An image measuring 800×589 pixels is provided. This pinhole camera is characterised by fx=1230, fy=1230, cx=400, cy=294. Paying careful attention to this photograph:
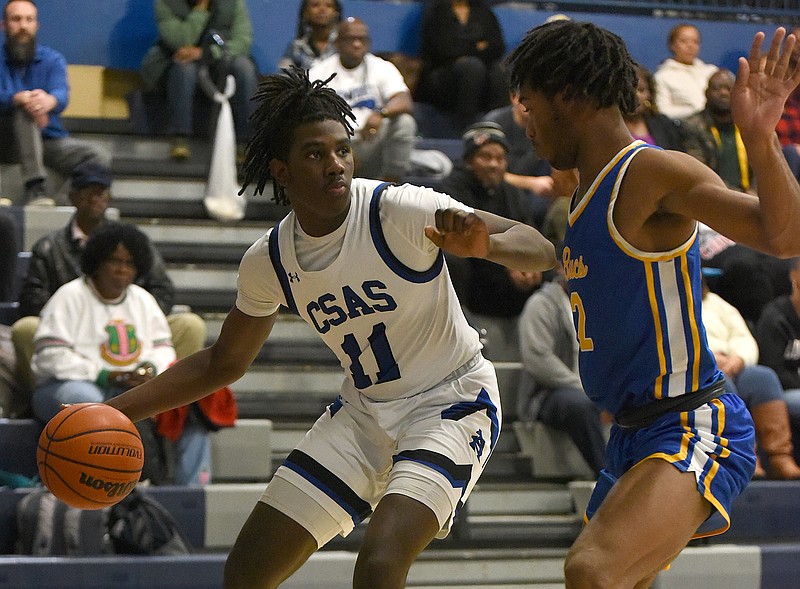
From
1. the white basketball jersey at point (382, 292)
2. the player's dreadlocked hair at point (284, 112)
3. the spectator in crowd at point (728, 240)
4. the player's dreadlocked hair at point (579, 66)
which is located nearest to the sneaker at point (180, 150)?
the spectator in crowd at point (728, 240)

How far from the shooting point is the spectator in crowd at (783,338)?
23.8 feet

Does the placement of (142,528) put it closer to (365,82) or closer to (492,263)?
(492,263)

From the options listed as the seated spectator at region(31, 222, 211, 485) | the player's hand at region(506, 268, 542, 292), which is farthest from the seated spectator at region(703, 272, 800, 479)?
the seated spectator at region(31, 222, 211, 485)

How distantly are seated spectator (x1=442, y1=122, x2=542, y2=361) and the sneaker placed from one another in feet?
6.40

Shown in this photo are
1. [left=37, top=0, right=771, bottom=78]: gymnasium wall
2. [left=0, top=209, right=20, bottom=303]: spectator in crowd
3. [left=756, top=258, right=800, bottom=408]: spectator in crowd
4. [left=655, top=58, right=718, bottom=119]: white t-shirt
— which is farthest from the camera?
[left=655, top=58, right=718, bottom=119]: white t-shirt

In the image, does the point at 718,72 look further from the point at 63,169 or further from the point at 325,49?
the point at 63,169

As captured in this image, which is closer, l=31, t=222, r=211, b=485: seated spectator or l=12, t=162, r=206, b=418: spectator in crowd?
l=31, t=222, r=211, b=485: seated spectator

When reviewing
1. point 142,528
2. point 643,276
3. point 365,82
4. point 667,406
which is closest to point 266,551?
point 667,406

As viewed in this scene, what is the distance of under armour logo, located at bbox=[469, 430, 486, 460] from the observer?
381cm

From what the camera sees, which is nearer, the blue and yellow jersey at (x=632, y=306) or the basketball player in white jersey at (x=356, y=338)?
the blue and yellow jersey at (x=632, y=306)

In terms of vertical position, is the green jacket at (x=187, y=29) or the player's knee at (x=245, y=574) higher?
the player's knee at (x=245, y=574)

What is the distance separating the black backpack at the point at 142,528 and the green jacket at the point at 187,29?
373 centimetres

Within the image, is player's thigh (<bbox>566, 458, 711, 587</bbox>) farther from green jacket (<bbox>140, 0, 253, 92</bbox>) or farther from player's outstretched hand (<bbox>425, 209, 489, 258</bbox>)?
green jacket (<bbox>140, 0, 253, 92</bbox>)

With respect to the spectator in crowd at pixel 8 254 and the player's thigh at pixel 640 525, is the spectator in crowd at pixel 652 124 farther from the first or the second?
the player's thigh at pixel 640 525
